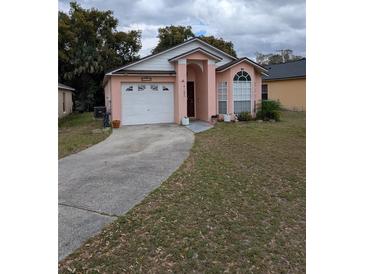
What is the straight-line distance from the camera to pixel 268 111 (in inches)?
734

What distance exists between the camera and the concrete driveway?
462 centimetres

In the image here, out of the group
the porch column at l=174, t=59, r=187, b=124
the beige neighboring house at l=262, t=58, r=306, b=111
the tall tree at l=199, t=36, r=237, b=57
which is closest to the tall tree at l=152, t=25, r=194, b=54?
the tall tree at l=199, t=36, r=237, b=57

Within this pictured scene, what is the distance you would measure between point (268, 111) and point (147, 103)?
23.6 ft

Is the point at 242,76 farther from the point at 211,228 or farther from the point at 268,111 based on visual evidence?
the point at 211,228

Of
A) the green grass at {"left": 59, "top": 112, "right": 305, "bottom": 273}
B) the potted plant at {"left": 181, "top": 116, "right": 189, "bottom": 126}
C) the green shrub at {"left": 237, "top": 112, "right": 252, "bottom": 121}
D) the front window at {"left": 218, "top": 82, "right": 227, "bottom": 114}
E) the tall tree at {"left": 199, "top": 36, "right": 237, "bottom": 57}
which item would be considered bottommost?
the green grass at {"left": 59, "top": 112, "right": 305, "bottom": 273}

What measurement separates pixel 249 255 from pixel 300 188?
10.3 ft

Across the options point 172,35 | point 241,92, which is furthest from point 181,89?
point 172,35

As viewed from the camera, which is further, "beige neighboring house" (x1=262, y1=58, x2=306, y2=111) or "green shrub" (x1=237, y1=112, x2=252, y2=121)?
"beige neighboring house" (x1=262, y1=58, x2=306, y2=111)

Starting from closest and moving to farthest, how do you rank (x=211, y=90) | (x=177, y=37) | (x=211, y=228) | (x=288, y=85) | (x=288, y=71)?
(x=211, y=228) → (x=211, y=90) → (x=288, y=85) → (x=288, y=71) → (x=177, y=37)

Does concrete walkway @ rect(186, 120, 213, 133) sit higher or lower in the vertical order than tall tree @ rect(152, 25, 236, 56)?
lower

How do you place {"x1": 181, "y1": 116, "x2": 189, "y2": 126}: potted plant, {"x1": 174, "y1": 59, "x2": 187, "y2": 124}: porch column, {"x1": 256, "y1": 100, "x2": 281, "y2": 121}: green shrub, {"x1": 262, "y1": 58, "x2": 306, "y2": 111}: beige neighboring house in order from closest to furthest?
{"x1": 181, "y1": 116, "x2": 189, "y2": 126}: potted plant
{"x1": 174, "y1": 59, "x2": 187, "y2": 124}: porch column
{"x1": 256, "y1": 100, "x2": 281, "y2": 121}: green shrub
{"x1": 262, "y1": 58, "x2": 306, "y2": 111}: beige neighboring house

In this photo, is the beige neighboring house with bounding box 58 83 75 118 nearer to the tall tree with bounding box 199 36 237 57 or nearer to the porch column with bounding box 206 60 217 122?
the porch column with bounding box 206 60 217 122

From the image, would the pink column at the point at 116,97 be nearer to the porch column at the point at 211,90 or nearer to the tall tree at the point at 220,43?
the porch column at the point at 211,90

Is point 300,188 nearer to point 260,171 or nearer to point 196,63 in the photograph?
point 260,171
